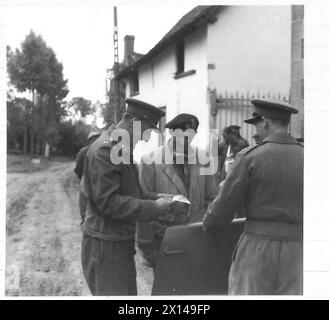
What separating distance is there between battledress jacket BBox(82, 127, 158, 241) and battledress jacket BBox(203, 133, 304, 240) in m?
0.39

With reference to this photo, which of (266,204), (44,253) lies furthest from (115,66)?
(266,204)

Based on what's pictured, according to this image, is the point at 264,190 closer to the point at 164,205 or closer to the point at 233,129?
the point at 164,205

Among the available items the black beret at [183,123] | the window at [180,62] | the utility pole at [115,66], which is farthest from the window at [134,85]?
the black beret at [183,123]

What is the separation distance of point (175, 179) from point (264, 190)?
2.39ft

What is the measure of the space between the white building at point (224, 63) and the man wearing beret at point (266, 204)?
105 centimetres

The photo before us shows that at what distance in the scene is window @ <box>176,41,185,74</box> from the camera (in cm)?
502

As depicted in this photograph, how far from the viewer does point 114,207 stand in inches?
83.9

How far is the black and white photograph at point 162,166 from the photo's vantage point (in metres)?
Result: 2.16

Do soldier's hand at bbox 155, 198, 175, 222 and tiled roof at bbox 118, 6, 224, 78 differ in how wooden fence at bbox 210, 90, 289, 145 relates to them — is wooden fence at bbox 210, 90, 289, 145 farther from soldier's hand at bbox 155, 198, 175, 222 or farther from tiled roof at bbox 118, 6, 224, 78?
soldier's hand at bbox 155, 198, 175, 222

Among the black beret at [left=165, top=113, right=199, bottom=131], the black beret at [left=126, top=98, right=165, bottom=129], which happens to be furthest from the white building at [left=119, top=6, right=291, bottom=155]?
the black beret at [left=126, top=98, right=165, bottom=129]

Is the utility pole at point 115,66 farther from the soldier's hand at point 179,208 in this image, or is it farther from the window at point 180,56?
the window at point 180,56
